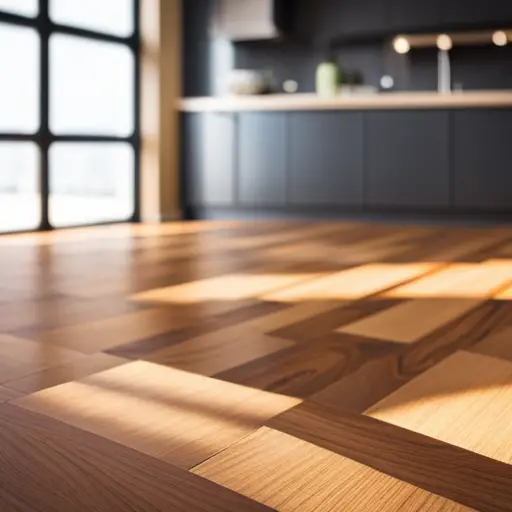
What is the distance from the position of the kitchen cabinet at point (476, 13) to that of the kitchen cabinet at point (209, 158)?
55.2 inches

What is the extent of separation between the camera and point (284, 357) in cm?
150

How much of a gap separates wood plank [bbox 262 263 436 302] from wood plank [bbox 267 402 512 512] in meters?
1.00

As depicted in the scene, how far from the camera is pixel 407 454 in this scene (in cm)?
100

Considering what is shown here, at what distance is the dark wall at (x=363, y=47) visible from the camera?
494cm

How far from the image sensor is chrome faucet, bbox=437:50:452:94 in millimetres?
5078

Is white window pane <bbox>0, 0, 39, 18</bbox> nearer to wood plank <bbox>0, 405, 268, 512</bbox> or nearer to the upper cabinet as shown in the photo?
the upper cabinet

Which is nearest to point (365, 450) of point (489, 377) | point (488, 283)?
point (489, 377)

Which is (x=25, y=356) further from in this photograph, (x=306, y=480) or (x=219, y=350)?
(x=306, y=480)

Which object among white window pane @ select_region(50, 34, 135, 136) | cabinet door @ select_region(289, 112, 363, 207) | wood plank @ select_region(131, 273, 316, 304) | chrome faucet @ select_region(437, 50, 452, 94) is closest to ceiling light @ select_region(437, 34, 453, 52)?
chrome faucet @ select_region(437, 50, 452, 94)

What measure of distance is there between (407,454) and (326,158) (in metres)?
3.97

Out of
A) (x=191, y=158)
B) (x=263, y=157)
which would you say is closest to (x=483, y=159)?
(x=263, y=157)

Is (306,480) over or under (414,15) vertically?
under

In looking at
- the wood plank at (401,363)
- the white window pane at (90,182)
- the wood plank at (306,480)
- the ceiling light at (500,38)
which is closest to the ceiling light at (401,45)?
the ceiling light at (500,38)

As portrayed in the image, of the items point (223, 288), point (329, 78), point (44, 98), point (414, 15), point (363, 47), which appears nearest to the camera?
point (223, 288)
